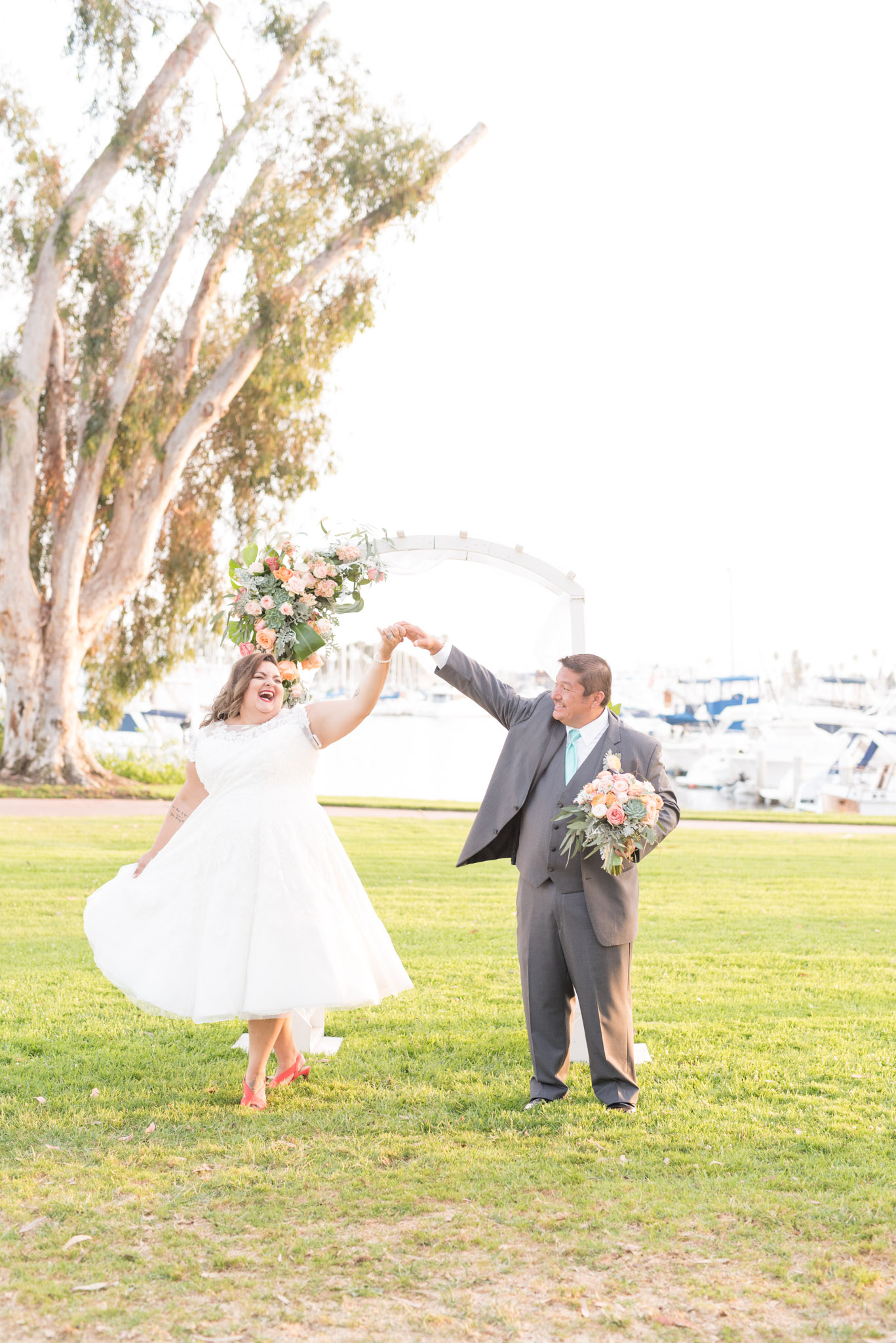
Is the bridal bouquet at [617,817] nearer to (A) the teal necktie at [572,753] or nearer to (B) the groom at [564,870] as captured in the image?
(B) the groom at [564,870]

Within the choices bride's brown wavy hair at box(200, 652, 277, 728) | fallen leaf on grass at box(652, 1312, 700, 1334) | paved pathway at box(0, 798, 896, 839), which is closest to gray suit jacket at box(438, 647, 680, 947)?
bride's brown wavy hair at box(200, 652, 277, 728)

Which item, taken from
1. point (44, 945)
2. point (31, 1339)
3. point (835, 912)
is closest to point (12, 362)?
point (44, 945)

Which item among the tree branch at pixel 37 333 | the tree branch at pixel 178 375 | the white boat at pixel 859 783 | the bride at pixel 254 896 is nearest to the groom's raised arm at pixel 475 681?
the bride at pixel 254 896

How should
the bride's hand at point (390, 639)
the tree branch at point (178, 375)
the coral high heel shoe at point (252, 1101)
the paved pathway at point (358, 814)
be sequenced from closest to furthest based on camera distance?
the coral high heel shoe at point (252, 1101) < the bride's hand at point (390, 639) < the paved pathway at point (358, 814) < the tree branch at point (178, 375)

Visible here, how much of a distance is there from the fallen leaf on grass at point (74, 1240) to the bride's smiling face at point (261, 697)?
7.15ft

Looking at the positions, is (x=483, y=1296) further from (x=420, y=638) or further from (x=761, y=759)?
(x=761, y=759)

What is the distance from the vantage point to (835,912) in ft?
32.8

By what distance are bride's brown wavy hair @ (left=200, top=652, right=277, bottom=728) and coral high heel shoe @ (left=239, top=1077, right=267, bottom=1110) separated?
1610 mm

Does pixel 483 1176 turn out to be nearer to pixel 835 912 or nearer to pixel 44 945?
pixel 44 945

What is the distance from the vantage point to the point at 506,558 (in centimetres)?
609

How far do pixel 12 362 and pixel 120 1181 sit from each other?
1703 cm

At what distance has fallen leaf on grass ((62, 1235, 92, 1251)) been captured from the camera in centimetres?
358

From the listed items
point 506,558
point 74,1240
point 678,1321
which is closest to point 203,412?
point 506,558

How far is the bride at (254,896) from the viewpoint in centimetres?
461
